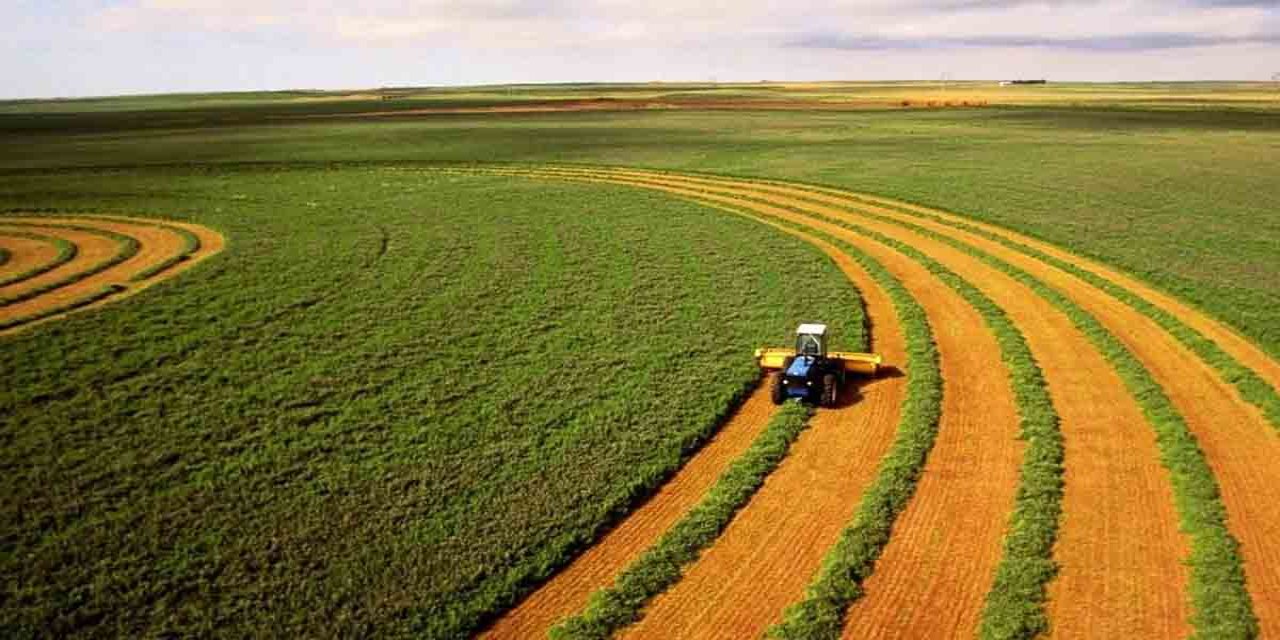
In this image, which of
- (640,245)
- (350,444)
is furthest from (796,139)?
(350,444)

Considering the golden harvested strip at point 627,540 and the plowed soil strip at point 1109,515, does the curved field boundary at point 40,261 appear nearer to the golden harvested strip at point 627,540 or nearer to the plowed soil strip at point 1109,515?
the golden harvested strip at point 627,540

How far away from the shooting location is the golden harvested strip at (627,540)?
48.2 ft

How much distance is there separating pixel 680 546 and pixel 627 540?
3.97ft

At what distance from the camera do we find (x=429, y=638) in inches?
552

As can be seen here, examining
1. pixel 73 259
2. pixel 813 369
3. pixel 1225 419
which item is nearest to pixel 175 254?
pixel 73 259

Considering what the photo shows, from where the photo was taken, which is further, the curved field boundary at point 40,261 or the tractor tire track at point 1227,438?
the curved field boundary at point 40,261

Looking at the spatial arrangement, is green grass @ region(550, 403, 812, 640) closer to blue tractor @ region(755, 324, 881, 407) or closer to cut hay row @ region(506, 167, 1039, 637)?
blue tractor @ region(755, 324, 881, 407)

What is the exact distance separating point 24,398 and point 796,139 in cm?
9288

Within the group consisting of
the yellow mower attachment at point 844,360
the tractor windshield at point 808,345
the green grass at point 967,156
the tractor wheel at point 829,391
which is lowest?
the tractor wheel at point 829,391

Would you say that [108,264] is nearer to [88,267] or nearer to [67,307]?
[88,267]

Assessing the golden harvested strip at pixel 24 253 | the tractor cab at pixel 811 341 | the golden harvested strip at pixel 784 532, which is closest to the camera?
the golden harvested strip at pixel 784 532

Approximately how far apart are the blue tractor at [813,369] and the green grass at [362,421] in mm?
1465

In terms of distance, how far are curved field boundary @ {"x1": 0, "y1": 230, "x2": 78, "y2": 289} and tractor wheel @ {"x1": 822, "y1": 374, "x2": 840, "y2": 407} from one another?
1407 inches

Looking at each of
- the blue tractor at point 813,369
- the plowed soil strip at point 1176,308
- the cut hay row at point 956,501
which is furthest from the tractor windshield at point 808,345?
the plowed soil strip at point 1176,308
